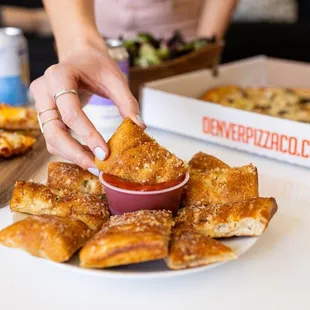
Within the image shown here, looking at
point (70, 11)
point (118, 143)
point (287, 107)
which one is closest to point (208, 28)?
point (287, 107)

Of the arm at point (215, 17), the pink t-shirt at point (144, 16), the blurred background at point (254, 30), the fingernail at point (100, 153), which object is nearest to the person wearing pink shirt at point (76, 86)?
the fingernail at point (100, 153)

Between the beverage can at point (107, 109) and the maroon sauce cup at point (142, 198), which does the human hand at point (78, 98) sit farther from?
the beverage can at point (107, 109)

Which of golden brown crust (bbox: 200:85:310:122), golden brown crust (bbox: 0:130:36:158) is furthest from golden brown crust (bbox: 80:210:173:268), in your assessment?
golden brown crust (bbox: 200:85:310:122)

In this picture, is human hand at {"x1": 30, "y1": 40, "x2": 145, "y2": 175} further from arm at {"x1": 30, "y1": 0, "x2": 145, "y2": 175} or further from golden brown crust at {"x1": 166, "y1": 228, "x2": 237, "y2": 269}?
golden brown crust at {"x1": 166, "y1": 228, "x2": 237, "y2": 269}

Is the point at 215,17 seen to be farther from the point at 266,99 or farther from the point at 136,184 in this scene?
the point at 136,184

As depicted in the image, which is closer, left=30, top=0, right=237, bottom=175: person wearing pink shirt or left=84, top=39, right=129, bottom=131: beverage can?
left=30, top=0, right=237, bottom=175: person wearing pink shirt

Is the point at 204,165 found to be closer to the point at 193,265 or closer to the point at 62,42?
the point at 193,265
